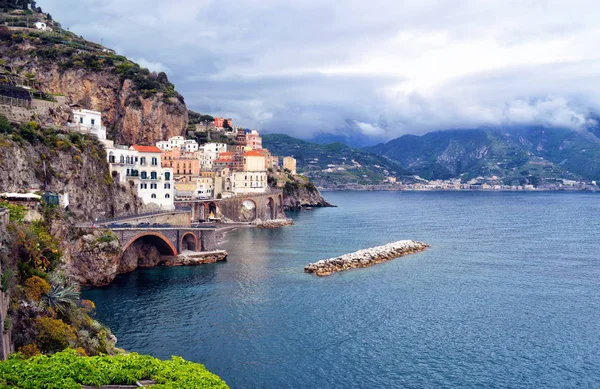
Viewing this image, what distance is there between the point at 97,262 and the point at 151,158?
26013 millimetres

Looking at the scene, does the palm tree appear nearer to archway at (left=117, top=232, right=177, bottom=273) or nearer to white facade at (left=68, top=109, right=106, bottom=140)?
archway at (left=117, top=232, right=177, bottom=273)

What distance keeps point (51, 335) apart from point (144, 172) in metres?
50.5

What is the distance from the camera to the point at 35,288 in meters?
28.5

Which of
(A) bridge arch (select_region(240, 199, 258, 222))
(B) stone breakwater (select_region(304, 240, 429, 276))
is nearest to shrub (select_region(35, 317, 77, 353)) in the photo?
(B) stone breakwater (select_region(304, 240, 429, 276))

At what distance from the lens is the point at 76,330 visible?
99.8 feet

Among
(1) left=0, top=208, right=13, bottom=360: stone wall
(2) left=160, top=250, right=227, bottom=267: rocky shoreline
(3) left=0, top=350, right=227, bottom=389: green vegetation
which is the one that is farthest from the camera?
(2) left=160, top=250, right=227, bottom=267: rocky shoreline

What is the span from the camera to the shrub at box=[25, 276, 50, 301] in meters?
27.8

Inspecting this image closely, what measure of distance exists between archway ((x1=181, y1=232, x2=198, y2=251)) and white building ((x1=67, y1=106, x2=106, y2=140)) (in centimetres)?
2026

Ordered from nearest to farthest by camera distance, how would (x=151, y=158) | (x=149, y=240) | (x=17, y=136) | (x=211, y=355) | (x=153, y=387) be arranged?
(x=153, y=387) < (x=211, y=355) < (x=17, y=136) < (x=149, y=240) < (x=151, y=158)

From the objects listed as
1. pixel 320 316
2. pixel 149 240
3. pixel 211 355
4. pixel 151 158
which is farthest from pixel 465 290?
pixel 151 158

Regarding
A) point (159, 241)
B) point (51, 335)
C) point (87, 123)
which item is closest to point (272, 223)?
point (87, 123)

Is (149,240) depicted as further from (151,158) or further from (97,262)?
(151,158)

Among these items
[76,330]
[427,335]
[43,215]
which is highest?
[43,215]

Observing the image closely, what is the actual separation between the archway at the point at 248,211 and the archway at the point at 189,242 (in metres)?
48.1
